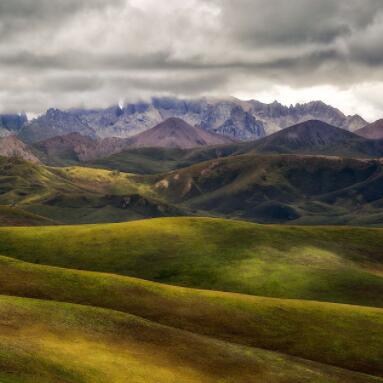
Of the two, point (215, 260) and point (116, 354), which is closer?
point (116, 354)

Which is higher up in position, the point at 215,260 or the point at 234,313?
the point at 234,313

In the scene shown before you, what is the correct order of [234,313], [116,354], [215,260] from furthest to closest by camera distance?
[215,260], [234,313], [116,354]

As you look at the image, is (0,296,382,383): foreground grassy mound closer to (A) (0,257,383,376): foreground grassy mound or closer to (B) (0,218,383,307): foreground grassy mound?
(A) (0,257,383,376): foreground grassy mound

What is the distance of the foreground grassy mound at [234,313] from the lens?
85.9m

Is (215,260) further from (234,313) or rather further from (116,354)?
(116,354)

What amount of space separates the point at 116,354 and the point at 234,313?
33893 mm

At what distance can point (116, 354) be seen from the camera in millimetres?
64562

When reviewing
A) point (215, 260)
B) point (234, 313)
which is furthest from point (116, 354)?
point (215, 260)

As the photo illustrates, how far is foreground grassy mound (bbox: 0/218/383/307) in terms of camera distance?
6073 inches

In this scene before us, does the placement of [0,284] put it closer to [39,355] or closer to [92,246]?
[39,355]

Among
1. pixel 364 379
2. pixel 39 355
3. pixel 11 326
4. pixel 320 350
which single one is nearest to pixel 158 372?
pixel 39 355

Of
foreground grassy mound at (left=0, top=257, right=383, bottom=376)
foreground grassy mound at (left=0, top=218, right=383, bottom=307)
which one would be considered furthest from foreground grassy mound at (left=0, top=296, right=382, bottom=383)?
foreground grassy mound at (left=0, top=218, right=383, bottom=307)

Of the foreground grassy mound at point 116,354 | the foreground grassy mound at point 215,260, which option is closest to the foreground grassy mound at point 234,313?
the foreground grassy mound at point 116,354

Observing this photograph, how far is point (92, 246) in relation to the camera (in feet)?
601
